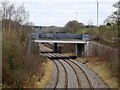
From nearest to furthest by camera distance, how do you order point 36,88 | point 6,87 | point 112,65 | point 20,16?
point 6,87 → point 36,88 → point 112,65 → point 20,16

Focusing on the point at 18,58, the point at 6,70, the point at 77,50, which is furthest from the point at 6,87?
the point at 77,50

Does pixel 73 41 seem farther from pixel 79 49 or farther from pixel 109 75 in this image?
pixel 109 75

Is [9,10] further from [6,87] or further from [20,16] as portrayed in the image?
[6,87]

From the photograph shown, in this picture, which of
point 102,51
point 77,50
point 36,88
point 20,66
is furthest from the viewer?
point 77,50

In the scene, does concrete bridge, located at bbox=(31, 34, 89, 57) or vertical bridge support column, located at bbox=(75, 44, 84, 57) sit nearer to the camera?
concrete bridge, located at bbox=(31, 34, 89, 57)

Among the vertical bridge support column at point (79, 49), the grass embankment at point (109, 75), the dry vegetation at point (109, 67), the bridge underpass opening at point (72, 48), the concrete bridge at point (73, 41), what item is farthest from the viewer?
the bridge underpass opening at point (72, 48)

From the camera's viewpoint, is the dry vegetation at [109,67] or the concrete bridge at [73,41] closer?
the dry vegetation at [109,67]

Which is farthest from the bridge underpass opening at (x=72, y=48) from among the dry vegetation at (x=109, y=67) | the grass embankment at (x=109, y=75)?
the grass embankment at (x=109, y=75)

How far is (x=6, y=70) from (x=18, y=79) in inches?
43.9

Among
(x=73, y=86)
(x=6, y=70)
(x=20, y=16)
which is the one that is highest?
(x=20, y=16)

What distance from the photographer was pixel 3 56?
22.7m

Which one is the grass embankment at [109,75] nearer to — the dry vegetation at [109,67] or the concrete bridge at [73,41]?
the dry vegetation at [109,67]

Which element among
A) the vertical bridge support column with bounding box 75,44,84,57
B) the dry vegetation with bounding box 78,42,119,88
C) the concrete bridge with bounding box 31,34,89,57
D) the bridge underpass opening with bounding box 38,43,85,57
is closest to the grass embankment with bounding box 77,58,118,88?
the dry vegetation with bounding box 78,42,119,88

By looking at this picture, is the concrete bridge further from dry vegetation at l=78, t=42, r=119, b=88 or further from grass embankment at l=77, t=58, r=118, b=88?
grass embankment at l=77, t=58, r=118, b=88
